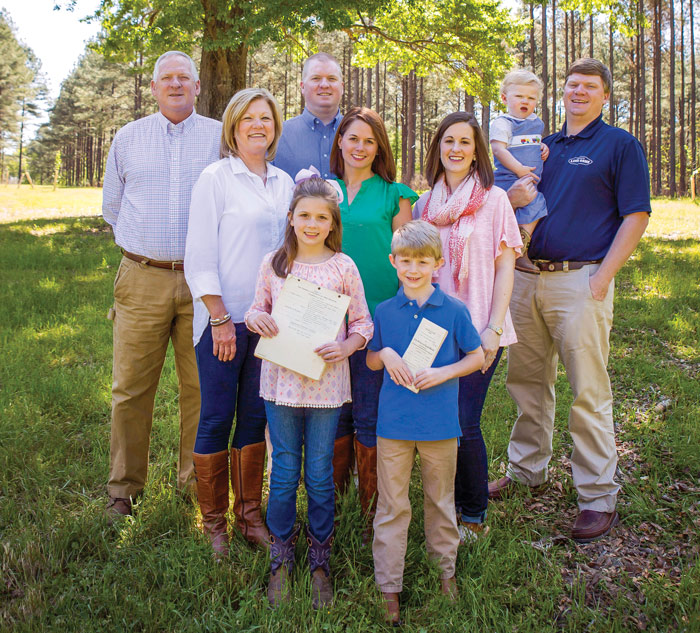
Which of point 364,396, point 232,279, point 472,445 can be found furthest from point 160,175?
point 472,445

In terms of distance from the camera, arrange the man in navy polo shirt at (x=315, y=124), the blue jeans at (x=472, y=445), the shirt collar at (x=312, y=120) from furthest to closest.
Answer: the shirt collar at (x=312, y=120) → the man in navy polo shirt at (x=315, y=124) → the blue jeans at (x=472, y=445)

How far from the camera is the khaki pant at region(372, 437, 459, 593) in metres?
2.86

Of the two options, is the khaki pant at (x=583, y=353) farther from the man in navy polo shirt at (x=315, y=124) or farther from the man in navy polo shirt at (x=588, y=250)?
the man in navy polo shirt at (x=315, y=124)

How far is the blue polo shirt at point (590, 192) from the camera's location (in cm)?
350

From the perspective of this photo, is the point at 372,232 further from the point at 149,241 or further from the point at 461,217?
the point at 149,241

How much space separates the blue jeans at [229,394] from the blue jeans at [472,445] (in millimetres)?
1149

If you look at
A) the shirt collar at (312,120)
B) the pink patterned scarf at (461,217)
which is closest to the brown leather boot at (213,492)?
the pink patterned scarf at (461,217)

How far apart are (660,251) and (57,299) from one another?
10608mm

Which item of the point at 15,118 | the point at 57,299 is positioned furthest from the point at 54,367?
the point at 15,118

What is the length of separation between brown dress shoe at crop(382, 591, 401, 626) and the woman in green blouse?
672 millimetres

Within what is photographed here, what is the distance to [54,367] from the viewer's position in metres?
6.06

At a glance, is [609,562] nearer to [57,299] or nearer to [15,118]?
[57,299]

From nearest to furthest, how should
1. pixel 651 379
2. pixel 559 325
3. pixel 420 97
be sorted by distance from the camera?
pixel 559 325 → pixel 651 379 → pixel 420 97

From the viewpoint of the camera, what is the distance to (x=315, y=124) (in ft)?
13.0
